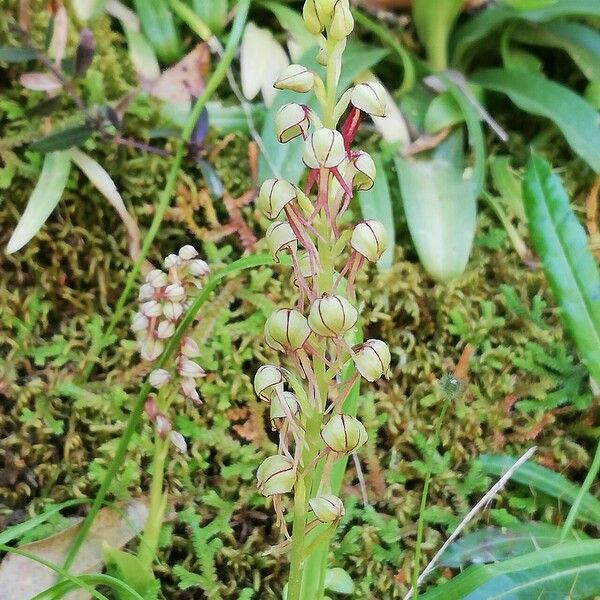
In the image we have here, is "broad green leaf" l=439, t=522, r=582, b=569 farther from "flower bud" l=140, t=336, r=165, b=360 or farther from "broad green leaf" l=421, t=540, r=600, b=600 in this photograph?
"flower bud" l=140, t=336, r=165, b=360

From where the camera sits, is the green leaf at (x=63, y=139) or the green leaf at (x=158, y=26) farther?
the green leaf at (x=158, y=26)

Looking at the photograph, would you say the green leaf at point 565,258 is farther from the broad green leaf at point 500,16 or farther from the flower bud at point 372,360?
the flower bud at point 372,360

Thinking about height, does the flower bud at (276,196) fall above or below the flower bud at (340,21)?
below

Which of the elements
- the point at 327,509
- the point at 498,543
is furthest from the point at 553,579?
the point at 327,509

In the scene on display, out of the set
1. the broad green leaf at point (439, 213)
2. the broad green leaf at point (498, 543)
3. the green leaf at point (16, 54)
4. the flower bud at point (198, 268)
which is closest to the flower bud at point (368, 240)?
the flower bud at point (198, 268)

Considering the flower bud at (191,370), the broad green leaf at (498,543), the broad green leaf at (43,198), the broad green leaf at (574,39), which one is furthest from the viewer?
the broad green leaf at (574,39)

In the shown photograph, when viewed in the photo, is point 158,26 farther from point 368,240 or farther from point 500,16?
point 368,240

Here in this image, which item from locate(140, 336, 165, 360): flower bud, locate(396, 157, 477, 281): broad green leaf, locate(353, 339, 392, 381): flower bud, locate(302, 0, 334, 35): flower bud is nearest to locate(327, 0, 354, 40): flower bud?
locate(302, 0, 334, 35): flower bud
